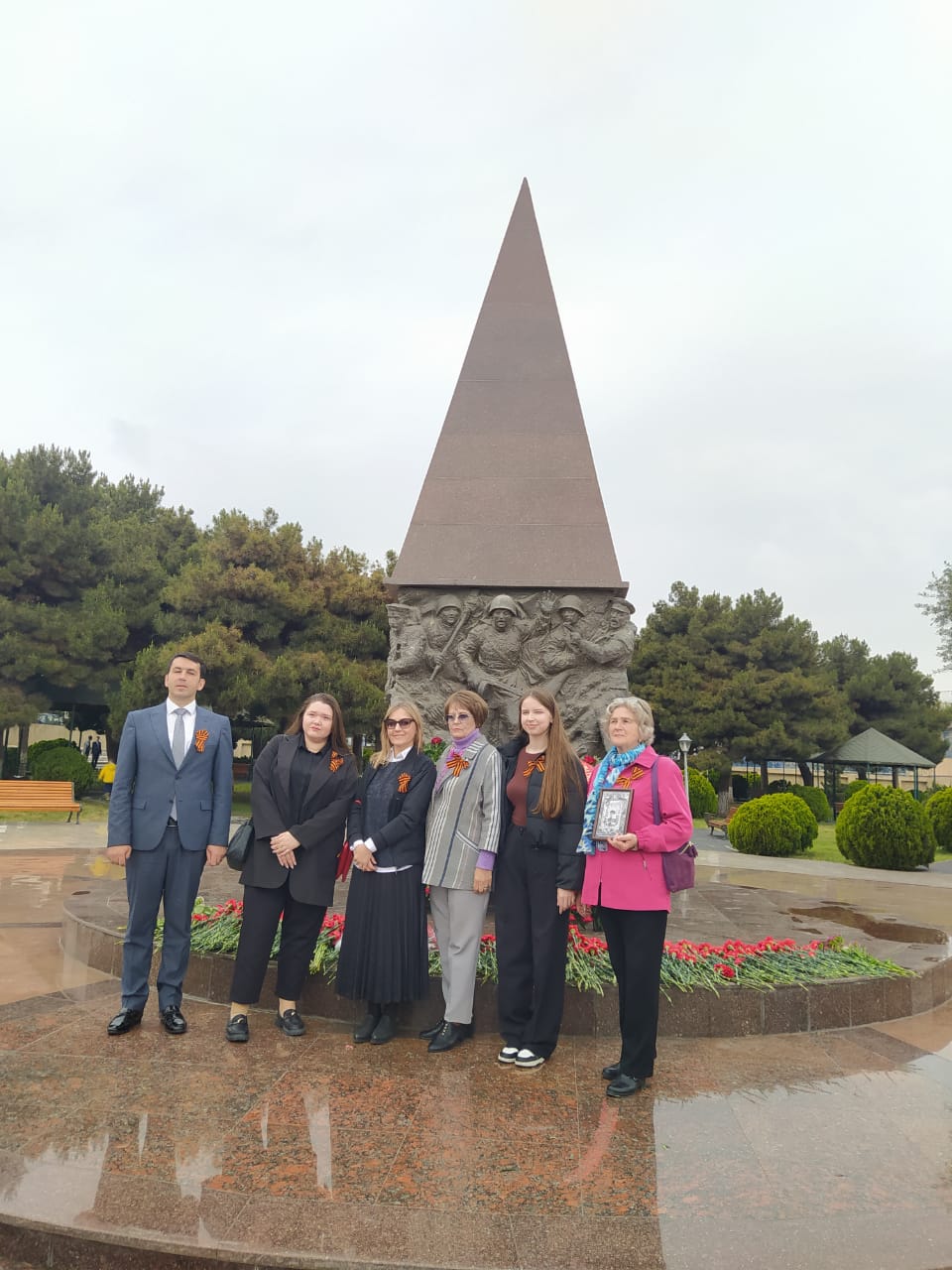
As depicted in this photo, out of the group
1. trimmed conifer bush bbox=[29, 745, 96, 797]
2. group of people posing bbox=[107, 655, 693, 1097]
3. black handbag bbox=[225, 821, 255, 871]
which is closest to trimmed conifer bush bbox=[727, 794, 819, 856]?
group of people posing bbox=[107, 655, 693, 1097]

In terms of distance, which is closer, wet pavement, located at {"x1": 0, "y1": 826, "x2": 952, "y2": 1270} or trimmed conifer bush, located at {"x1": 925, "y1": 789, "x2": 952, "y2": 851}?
wet pavement, located at {"x1": 0, "y1": 826, "x2": 952, "y2": 1270}

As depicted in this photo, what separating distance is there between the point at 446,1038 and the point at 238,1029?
2.97 feet

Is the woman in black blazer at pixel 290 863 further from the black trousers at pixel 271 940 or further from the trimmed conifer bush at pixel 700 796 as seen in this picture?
the trimmed conifer bush at pixel 700 796

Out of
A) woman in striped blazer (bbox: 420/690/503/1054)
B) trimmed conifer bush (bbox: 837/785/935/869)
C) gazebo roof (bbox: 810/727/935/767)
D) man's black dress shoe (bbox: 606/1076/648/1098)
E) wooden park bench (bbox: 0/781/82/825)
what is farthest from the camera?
gazebo roof (bbox: 810/727/935/767)

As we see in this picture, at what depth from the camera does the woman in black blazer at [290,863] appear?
3.80 m

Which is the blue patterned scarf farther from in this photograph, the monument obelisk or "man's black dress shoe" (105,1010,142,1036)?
the monument obelisk

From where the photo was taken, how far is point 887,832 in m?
A: 12.1

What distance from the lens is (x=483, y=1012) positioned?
4.05 m

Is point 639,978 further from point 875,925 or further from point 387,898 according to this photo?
point 875,925

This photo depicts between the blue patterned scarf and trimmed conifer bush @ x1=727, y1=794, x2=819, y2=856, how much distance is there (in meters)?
10.9

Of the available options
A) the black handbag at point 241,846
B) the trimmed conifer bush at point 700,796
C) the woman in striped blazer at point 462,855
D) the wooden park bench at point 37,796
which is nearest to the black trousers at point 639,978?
the woman in striped blazer at point 462,855

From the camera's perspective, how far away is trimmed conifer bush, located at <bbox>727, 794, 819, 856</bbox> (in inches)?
527

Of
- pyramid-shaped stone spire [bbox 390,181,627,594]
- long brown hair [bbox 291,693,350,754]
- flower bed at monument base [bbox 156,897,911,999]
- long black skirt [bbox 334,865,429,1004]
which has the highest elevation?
pyramid-shaped stone spire [bbox 390,181,627,594]

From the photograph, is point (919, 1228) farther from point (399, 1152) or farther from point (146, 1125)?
point (146, 1125)
